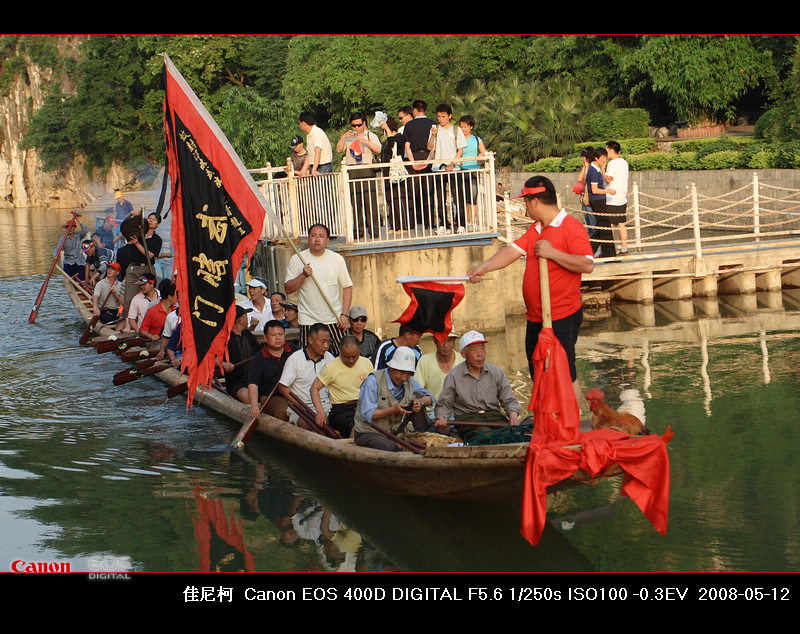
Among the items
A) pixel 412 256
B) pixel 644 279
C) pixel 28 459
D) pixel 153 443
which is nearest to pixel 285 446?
pixel 153 443

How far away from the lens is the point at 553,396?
631 cm

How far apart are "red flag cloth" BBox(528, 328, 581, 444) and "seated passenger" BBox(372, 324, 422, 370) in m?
2.25

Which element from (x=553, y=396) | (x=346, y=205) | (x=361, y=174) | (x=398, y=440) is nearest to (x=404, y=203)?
(x=361, y=174)

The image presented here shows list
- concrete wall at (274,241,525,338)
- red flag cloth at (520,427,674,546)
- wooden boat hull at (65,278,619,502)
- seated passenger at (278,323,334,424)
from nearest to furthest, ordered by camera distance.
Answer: red flag cloth at (520,427,674,546) → wooden boat hull at (65,278,619,502) → seated passenger at (278,323,334,424) → concrete wall at (274,241,525,338)

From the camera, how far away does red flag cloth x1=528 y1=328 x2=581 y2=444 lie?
20.6 feet

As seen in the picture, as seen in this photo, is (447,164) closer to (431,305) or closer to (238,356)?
(238,356)

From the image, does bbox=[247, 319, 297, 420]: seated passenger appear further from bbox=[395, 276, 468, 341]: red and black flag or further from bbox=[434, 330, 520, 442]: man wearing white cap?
bbox=[434, 330, 520, 442]: man wearing white cap

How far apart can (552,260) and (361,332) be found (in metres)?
4.26

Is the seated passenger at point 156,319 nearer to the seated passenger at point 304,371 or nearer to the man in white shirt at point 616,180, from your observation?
the seated passenger at point 304,371

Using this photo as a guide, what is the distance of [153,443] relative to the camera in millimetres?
10578

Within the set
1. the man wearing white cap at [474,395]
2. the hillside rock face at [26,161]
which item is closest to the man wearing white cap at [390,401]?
the man wearing white cap at [474,395]

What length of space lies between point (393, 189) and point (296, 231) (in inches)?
87.1

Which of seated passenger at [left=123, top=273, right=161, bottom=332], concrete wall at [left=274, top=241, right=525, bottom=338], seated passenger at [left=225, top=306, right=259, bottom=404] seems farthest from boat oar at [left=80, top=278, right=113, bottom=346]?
seated passenger at [left=225, top=306, right=259, bottom=404]

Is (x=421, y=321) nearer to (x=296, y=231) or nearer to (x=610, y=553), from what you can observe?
(x=610, y=553)
